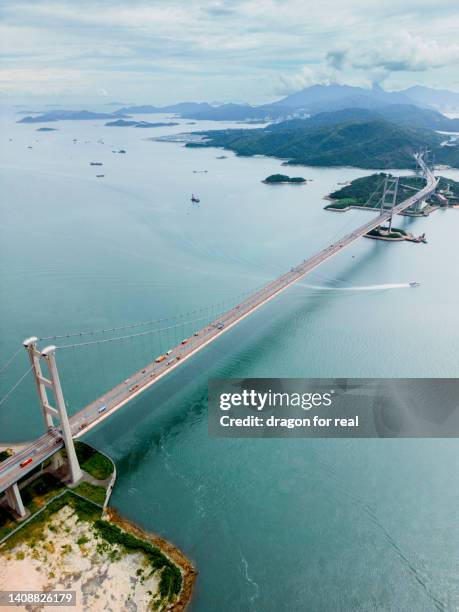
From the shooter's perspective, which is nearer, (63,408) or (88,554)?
(88,554)

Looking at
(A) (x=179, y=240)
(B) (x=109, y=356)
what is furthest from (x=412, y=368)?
(A) (x=179, y=240)

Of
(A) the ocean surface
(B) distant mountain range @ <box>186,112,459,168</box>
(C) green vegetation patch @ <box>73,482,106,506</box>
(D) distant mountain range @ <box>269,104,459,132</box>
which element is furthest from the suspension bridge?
(D) distant mountain range @ <box>269,104,459,132</box>

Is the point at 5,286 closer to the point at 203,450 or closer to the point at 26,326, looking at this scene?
the point at 26,326

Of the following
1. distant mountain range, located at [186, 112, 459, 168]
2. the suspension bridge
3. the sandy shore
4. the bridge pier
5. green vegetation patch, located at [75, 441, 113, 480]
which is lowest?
the sandy shore

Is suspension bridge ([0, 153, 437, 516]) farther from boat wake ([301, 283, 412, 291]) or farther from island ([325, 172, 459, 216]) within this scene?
island ([325, 172, 459, 216])

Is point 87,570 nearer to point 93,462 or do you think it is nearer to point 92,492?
point 92,492

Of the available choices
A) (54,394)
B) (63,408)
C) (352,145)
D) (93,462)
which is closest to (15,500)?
(93,462)
